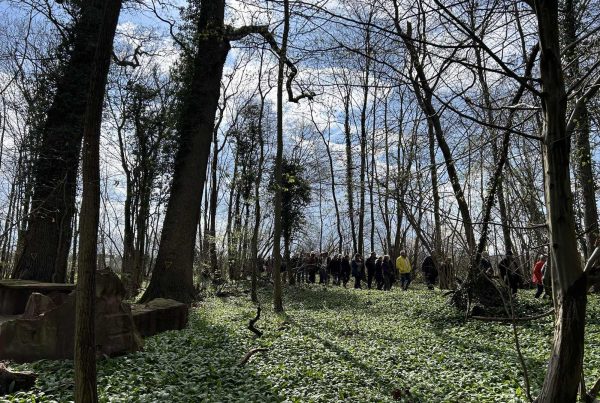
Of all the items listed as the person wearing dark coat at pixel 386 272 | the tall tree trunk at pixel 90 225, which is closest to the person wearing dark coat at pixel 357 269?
the person wearing dark coat at pixel 386 272

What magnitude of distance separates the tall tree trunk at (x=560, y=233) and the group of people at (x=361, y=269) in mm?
16744

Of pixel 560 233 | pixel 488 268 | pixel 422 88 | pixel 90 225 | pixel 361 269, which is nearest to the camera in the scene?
pixel 560 233

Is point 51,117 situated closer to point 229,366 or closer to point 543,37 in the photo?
point 229,366

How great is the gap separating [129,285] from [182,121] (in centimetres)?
497

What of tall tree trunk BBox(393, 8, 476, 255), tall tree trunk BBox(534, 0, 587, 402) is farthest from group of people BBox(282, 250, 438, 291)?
tall tree trunk BBox(534, 0, 587, 402)

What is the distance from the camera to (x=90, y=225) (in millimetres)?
3463

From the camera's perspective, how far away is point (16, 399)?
474 centimetres

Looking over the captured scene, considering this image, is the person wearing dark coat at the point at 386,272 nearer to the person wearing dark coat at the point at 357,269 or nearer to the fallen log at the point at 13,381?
the person wearing dark coat at the point at 357,269

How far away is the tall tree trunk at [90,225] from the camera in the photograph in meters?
3.33

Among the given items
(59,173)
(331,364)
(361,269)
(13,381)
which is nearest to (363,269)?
(361,269)

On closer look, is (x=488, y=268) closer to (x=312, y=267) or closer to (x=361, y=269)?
(x=361, y=269)

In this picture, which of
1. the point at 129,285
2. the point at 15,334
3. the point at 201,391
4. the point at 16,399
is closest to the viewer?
the point at 16,399

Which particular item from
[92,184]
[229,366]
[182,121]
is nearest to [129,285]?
[182,121]

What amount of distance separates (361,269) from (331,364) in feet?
53.3
